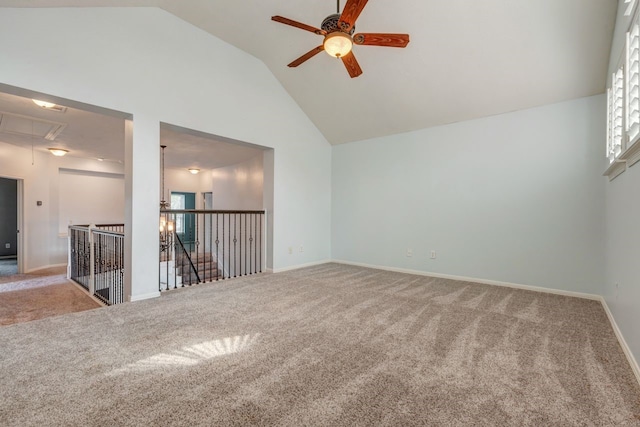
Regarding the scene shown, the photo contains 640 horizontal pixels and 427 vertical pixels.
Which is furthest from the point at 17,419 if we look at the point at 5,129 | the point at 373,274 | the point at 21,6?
the point at 5,129

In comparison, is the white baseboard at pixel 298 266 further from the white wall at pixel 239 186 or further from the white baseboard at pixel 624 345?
the white baseboard at pixel 624 345

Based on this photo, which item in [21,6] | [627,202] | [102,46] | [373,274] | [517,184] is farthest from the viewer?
[373,274]

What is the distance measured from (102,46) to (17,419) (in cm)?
330

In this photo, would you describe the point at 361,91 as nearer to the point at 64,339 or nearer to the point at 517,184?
the point at 517,184

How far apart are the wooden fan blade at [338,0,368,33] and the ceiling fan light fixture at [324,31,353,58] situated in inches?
2.1

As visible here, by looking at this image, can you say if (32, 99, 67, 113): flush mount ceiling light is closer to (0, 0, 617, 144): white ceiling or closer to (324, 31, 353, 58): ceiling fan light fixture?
(0, 0, 617, 144): white ceiling

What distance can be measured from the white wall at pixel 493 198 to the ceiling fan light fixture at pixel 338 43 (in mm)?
2708

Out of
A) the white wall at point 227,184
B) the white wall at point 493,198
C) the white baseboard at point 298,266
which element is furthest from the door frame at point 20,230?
the white wall at point 493,198

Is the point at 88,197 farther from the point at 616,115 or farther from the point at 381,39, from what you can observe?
the point at 616,115

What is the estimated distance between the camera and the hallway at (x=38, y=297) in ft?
12.6

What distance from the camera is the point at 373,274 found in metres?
4.70

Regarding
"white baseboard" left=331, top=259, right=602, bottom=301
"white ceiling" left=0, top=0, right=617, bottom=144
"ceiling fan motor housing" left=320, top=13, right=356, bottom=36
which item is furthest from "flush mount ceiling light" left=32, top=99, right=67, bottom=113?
"white baseboard" left=331, top=259, right=602, bottom=301

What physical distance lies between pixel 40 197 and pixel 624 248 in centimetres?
1013

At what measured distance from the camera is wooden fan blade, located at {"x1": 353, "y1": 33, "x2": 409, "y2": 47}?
2441 mm
